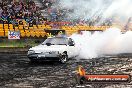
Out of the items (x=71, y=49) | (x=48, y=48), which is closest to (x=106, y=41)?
(x=71, y=49)

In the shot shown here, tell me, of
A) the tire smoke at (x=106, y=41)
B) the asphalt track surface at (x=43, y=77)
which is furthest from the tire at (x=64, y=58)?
the tire smoke at (x=106, y=41)

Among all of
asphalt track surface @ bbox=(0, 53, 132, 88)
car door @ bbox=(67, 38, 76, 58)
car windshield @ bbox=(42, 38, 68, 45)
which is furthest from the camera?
car windshield @ bbox=(42, 38, 68, 45)

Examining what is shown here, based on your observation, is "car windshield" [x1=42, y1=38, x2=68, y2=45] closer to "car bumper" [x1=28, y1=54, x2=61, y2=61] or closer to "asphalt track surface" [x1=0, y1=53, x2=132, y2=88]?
"car bumper" [x1=28, y1=54, x2=61, y2=61]

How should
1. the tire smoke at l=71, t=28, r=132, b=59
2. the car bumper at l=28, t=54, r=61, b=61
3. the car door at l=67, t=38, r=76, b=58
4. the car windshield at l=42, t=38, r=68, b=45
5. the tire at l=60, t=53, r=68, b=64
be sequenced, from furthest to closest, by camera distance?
the tire smoke at l=71, t=28, r=132, b=59 < the car windshield at l=42, t=38, r=68, b=45 < the car door at l=67, t=38, r=76, b=58 < the tire at l=60, t=53, r=68, b=64 < the car bumper at l=28, t=54, r=61, b=61

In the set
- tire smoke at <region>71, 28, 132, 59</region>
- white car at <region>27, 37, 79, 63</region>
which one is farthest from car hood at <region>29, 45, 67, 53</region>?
tire smoke at <region>71, 28, 132, 59</region>

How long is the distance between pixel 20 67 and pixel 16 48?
1054 centimetres

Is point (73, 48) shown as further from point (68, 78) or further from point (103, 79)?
point (103, 79)

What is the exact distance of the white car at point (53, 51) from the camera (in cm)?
1919

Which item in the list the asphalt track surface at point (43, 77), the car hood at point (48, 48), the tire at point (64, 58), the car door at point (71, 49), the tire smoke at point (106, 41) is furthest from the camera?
the tire smoke at point (106, 41)

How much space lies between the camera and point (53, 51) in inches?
755

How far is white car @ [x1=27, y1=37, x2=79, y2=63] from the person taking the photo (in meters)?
19.2

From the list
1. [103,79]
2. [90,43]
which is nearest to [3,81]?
[103,79]

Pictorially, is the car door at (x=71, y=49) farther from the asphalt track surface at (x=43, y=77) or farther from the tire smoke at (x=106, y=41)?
the tire smoke at (x=106, y=41)

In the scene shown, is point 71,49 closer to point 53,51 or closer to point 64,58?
point 64,58
